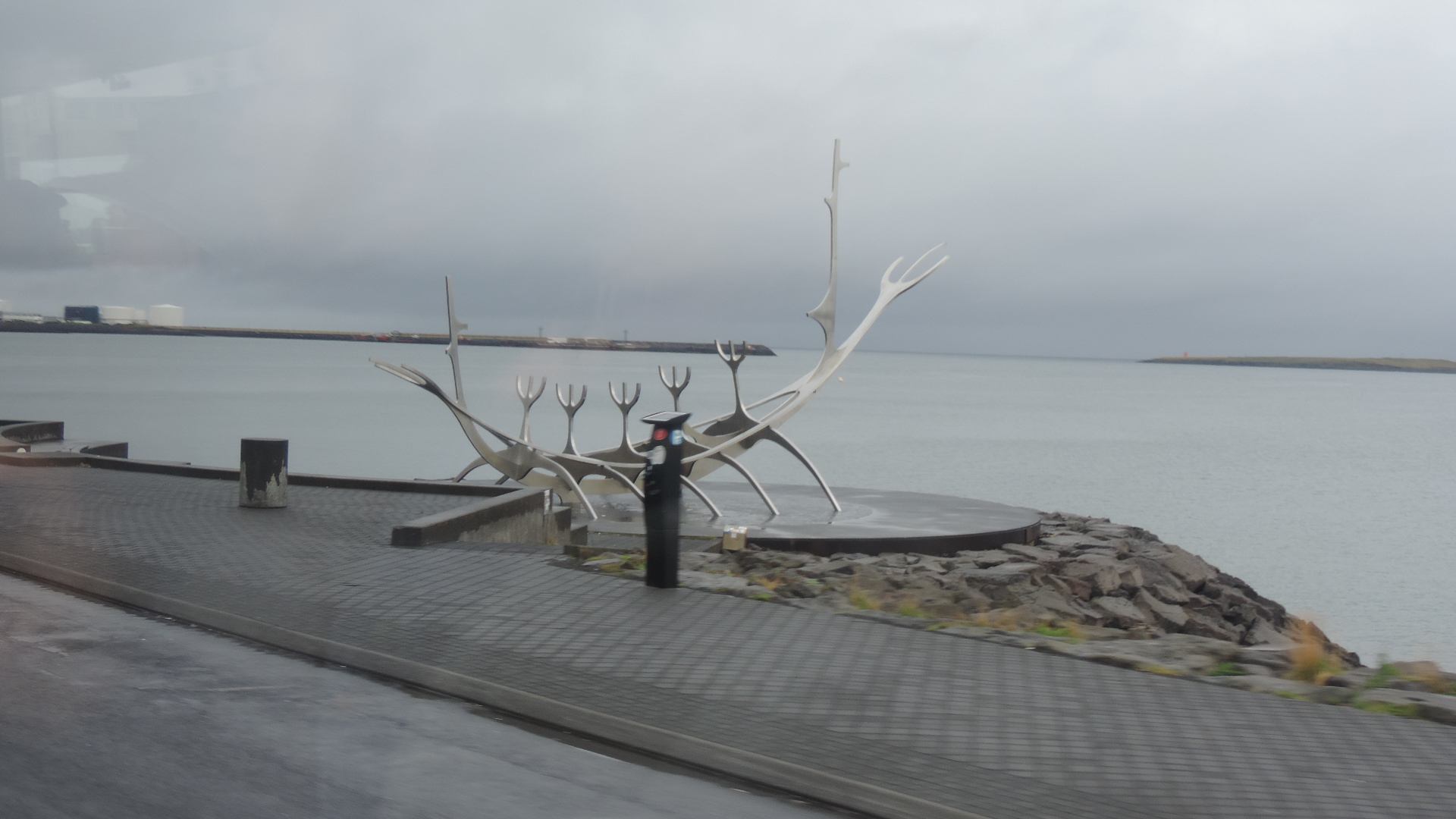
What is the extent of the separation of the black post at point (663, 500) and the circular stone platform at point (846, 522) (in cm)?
A: 624

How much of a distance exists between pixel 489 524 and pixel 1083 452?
58.2 m

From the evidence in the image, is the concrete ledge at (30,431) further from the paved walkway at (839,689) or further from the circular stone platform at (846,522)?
the paved walkway at (839,689)

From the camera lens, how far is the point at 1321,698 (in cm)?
622

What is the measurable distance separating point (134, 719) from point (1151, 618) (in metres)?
14.3

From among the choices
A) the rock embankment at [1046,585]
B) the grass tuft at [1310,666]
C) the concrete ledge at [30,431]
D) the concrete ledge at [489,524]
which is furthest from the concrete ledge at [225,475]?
the grass tuft at [1310,666]

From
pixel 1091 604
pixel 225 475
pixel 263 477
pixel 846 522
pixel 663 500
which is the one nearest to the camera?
pixel 663 500

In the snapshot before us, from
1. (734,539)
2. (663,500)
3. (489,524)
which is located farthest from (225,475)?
(663,500)

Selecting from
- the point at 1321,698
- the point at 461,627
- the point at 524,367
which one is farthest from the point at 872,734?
the point at 524,367

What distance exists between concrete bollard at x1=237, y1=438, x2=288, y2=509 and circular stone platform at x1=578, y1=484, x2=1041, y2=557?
162 inches

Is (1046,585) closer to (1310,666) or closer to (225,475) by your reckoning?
(1310,666)

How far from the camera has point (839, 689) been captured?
620 centimetres

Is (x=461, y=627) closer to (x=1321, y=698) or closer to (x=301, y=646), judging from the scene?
(x=301, y=646)

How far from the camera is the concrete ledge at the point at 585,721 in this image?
15.4ft

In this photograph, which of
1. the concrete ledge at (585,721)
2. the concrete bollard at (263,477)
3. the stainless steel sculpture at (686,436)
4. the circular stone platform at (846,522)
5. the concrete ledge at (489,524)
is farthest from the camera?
the stainless steel sculpture at (686,436)
